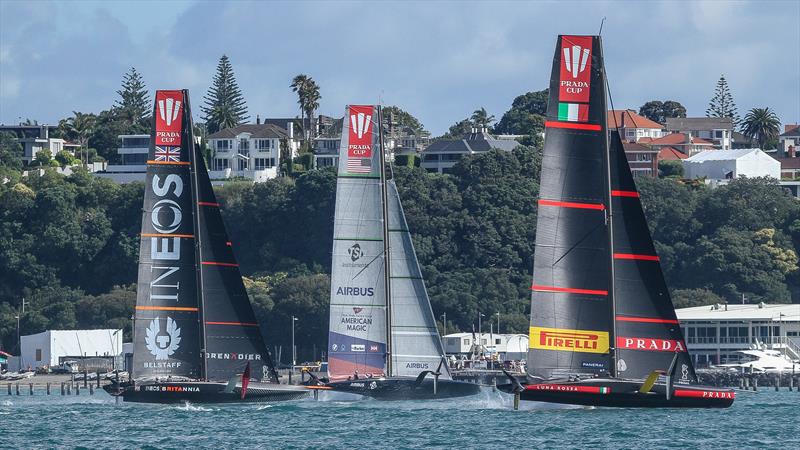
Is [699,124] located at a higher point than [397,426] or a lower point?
higher

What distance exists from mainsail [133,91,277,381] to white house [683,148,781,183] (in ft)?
317

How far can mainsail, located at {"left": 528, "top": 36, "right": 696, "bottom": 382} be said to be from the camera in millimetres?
49625

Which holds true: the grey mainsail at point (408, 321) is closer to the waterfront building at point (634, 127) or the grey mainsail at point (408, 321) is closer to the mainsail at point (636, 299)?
the mainsail at point (636, 299)

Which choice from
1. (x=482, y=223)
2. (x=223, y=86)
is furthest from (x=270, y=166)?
(x=482, y=223)

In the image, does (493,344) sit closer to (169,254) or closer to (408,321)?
(408,321)

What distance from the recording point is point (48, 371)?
111688 millimetres

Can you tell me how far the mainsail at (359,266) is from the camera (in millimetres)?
61500

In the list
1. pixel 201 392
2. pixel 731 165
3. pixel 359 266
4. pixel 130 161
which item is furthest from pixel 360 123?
pixel 130 161

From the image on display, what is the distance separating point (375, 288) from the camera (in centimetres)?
6166

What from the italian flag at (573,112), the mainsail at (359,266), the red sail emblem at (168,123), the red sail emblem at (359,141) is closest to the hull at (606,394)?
the italian flag at (573,112)

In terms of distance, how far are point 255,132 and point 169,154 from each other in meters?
103

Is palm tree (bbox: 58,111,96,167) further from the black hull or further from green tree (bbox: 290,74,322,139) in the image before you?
the black hull

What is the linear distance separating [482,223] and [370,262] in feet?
207

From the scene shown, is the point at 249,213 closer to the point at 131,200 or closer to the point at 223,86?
the point at 131,200
